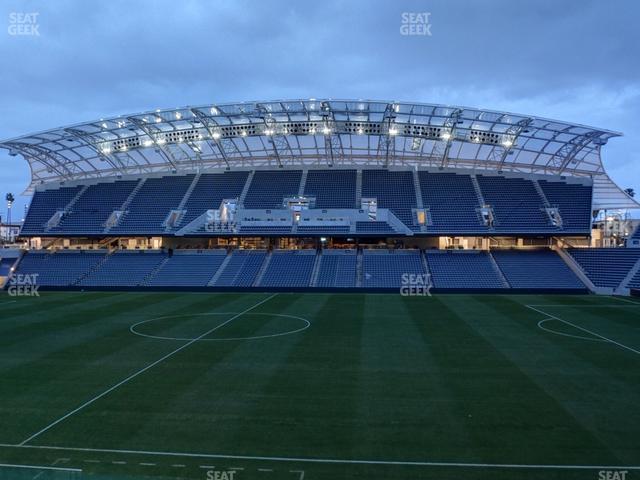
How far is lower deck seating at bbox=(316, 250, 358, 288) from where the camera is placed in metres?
38.5

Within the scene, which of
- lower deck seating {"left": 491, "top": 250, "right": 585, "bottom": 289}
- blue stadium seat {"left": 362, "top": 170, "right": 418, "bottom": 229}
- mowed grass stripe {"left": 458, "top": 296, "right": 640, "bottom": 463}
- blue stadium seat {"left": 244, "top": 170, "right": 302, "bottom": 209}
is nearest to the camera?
mowed grass stripe {"left": 458, "top": 296, "right": 640, "bottom": 463}

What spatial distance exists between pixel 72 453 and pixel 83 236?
40.8 metres

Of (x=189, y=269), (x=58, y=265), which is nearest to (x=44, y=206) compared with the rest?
(x=58, y=265)

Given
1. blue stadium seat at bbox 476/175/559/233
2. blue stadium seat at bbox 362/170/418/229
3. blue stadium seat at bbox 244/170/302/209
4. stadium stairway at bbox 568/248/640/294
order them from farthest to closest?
1. blue stadium seat at bbox 244/170/302/209
2. blue stadium seat at bbox 362/170/418/229
3. blue stadium seat at bbox 476/175/559/233
4. stadium stairway at bbox 568/248/640/294

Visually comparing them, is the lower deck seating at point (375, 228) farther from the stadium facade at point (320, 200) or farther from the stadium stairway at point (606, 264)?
the stadium stairway at point (606, 264)

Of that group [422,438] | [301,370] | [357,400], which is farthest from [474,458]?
[301,370]

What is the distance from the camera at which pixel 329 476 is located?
7984 mm

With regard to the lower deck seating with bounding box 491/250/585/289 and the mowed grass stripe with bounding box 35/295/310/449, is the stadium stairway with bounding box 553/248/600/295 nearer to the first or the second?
the lower deck seating with bounding box 491/250/585/289

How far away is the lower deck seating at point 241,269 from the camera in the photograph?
39.1 meters

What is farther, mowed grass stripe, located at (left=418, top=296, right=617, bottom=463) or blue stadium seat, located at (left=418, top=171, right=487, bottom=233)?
blue stadium seat, located at (left=418, top=171, right=487, bottom=233)

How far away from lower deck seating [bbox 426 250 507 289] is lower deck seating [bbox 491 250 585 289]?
1057mm

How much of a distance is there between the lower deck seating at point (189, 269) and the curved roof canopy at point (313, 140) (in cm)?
985

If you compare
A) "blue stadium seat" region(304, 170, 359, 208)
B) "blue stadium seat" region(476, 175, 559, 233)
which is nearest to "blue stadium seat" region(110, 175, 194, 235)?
"blue stadium seat" region(304, 170, 359, 208)

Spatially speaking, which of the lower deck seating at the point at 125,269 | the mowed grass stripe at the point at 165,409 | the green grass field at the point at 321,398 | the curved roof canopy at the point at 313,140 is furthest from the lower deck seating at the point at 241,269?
the mowed grass stripe at the point at 165,409
